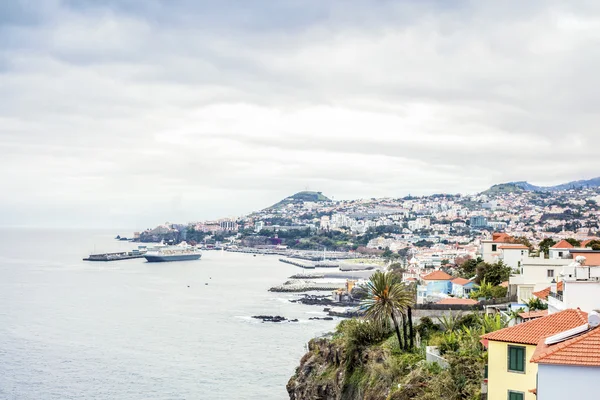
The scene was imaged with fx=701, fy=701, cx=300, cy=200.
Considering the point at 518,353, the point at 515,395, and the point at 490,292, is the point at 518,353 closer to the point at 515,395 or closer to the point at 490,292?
the point at 515,395

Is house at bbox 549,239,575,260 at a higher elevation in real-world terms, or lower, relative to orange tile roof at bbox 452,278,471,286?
higher

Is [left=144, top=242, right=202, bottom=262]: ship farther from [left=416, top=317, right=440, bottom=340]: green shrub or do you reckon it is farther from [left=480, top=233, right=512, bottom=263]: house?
[left=416, top=317, right=440, bottom=340]: green shrub

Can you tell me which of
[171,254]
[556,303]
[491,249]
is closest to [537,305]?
[556,303]

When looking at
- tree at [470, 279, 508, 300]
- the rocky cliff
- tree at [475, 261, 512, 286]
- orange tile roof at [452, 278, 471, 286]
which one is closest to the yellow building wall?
the rocky cliff

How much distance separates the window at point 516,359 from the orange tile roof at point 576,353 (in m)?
2.43

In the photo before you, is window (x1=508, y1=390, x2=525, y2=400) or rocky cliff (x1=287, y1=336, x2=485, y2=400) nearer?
window (x1=508, y1=390, x2=525, y2=400)

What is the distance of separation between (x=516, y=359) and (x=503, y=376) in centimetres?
41

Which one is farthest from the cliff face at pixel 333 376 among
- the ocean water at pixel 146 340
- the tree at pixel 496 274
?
the tree at pixel 496 274

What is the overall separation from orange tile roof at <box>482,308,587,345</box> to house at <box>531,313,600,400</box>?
2.27m

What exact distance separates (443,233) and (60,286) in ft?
422

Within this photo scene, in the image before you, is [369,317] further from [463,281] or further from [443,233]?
[443,233]

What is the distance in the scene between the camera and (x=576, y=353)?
9633mm

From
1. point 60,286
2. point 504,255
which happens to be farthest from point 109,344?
point 60,286

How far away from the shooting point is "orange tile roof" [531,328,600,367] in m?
9.47
